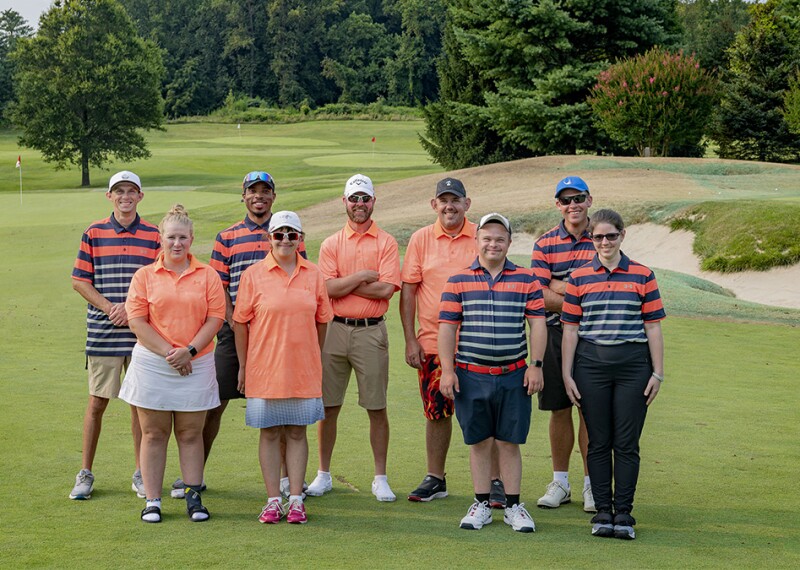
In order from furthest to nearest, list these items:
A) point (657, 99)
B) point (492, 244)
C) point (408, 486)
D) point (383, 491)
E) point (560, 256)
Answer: point (657, 99) < point (408, 486) < point (560, 256) < point (383, 491) < point (492, 244)

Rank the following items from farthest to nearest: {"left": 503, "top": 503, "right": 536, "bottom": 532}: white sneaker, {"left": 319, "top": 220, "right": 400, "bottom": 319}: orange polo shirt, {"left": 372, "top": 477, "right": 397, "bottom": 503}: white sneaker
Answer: {"left": 319, "top": 220, "right": 400, "bottom": 319}: orange polo shirt
{"left": 372, "top": 477, "right": 397, "bottom": 503}: white sneaker
{"left": 503, "top": 503, "right": 536, "bottom": 532}: white sneaker

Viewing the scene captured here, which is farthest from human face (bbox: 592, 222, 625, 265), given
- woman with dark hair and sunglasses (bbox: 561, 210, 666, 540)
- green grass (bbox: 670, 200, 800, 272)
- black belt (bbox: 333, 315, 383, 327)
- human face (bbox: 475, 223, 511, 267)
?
green grass (bbox: 670, 200, 800, 272)

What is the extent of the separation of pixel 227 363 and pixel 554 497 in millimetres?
2165

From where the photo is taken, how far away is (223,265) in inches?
257

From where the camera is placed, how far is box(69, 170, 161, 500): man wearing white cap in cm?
Answer: 646

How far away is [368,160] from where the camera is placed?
54594 millimetres

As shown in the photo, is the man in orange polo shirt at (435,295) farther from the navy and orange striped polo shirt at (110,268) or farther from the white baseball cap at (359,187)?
the navy and orange striped polo shirt at (110,268)

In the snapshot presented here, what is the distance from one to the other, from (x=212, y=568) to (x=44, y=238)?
21.8m

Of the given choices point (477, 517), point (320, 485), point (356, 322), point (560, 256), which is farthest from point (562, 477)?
point (356, 322)

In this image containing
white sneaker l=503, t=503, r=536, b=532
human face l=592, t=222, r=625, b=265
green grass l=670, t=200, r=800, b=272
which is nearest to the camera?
white sneaker l=503, t=503, r=536, b=532

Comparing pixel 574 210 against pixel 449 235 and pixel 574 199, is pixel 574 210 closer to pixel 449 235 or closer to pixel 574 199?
pixel 574 199

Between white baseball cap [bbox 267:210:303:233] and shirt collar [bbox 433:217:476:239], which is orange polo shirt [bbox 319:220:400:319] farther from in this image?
white baseball cap [bbox 267:210:303:233]

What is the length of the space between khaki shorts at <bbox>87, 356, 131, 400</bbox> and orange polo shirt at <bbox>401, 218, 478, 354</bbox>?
6.10 feet

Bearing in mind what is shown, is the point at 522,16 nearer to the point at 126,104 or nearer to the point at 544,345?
the point at 126,104
